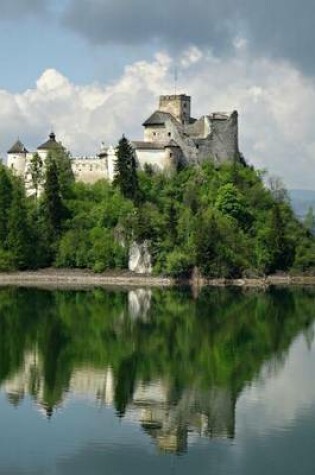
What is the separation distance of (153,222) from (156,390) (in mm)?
41314

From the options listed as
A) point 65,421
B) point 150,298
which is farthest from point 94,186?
point 65,421

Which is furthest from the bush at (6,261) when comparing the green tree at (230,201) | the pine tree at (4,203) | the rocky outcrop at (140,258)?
the green tree at (230,201)

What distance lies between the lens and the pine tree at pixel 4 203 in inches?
2852

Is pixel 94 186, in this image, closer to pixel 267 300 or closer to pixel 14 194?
pixel 14 194

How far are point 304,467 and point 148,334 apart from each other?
21.0 meters

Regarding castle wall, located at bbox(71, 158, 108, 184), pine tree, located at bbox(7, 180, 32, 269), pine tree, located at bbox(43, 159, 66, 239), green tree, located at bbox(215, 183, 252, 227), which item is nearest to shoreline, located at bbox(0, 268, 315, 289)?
pine tree, located at bbox(7, 180, 32, 269)

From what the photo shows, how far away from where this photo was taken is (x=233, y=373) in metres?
33.0

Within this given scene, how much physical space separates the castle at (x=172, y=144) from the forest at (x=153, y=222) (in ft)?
2.93

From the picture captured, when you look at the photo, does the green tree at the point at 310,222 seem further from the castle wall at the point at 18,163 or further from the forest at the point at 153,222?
the castle wall at the point at 18,163

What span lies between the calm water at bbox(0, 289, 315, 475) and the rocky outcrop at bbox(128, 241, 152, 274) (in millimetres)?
17328

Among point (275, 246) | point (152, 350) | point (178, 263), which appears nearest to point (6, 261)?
point (178, 263)

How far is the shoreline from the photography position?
6875 cm

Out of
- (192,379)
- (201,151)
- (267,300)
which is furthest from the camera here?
(201,151)

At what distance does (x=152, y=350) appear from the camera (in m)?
38.0
